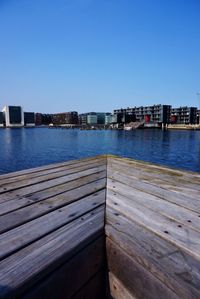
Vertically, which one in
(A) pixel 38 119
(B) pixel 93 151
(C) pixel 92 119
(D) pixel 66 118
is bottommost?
(B) pixel 93 151

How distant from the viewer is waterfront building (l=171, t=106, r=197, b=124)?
8588 cm

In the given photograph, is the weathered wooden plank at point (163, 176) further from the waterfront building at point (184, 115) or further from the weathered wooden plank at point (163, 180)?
the waterfront building at point (184, 115)

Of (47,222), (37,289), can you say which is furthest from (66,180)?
(37,289)

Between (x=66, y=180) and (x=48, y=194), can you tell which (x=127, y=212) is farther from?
(x=66, y=180)

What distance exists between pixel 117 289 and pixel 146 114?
92.3m

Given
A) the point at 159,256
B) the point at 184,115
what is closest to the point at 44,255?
the point at 159,256

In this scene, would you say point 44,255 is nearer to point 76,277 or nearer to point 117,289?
point 76,277

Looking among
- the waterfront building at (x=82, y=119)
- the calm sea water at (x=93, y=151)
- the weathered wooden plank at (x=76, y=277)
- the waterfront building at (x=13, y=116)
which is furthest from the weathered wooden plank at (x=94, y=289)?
the waterfront building at (x=82, y=119)

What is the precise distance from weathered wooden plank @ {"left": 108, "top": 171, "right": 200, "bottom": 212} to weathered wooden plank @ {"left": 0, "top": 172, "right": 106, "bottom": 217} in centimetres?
24

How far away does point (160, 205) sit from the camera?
4.98 feet

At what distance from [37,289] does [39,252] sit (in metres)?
0.18

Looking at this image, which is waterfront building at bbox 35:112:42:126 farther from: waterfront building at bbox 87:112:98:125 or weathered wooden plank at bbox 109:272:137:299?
weathered wooden plank at bbox 109:272:137:299

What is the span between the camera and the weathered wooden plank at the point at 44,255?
2.42ft

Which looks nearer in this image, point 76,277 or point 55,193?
point 76,277
